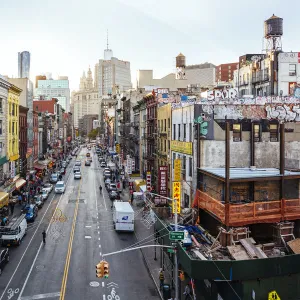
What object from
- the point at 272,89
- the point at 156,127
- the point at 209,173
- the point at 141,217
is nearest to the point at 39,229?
the point at 141,217

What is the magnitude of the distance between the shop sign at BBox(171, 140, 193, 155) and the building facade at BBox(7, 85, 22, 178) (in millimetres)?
26994

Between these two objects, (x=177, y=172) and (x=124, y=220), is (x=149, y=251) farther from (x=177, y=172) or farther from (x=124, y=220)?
(x=177, y=172)

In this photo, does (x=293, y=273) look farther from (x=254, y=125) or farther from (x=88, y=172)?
(x=88, y=172)

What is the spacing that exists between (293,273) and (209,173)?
863 cm

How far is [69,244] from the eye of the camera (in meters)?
38.0

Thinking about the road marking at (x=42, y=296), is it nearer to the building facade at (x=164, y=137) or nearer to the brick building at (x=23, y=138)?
the building facade at (x=164, y=137)

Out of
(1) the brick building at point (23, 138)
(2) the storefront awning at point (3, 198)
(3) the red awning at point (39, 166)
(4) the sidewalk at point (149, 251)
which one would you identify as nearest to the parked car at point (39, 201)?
(2) the storefront awning at point (3, 198)

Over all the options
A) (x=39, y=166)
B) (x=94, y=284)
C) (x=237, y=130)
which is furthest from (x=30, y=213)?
(x=39, y=166)

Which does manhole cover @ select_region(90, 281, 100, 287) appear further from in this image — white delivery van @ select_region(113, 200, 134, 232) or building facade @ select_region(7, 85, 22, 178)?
building facade @ select_region(7, 85, 22, 178)

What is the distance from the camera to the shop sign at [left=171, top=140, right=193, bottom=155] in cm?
3364

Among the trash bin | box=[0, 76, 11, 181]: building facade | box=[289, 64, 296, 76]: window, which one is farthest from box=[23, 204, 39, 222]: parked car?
box=[289, 64, 296, 76]: window

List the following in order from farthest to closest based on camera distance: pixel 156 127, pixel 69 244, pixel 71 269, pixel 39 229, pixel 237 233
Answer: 1. pixel 156 127
2. pixel 39 229
3. pixel 69 244
4. pixel 71 269
5. pixel 237 233

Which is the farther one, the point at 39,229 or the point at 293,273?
the point at 39,229

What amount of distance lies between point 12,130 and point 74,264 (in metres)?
35.0
